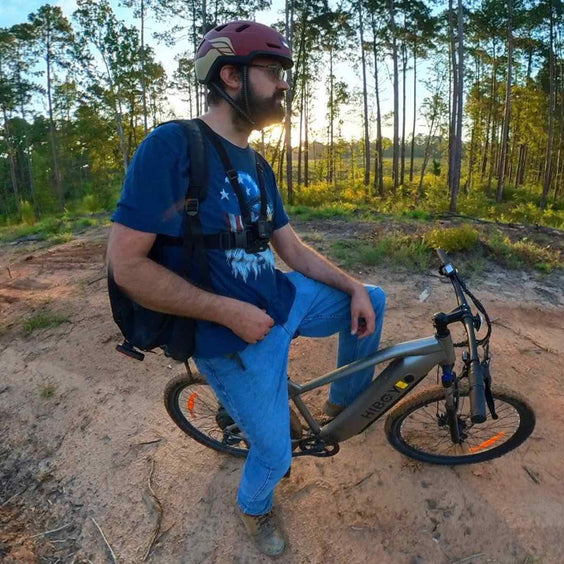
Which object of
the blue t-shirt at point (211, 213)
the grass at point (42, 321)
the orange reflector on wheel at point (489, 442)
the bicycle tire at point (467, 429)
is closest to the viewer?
the blue t-shirt at point (211, 213)

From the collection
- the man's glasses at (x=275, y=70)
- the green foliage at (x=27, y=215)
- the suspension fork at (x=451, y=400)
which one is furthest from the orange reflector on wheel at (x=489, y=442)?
the green foliage at (x=27, y=215)

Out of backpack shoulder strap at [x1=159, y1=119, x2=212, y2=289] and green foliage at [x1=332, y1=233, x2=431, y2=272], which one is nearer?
backpack shoulder strap at [x1=159, y1=119, x2=212, y2=289]

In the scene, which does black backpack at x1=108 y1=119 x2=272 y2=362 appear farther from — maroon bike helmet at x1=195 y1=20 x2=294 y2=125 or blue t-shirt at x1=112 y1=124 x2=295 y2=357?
maroon bike helmet at x1=195 y1=20 x2=294 y2=125

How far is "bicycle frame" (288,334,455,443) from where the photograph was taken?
2.09 meters

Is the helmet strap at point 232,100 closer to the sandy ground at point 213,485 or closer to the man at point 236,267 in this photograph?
the man at point 236,267

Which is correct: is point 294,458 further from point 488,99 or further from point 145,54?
point 488,99

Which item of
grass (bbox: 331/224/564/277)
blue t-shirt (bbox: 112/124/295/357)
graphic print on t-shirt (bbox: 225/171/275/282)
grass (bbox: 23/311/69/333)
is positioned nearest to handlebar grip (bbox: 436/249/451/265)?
blue t-shirt (bbox: 112/124/295/357)

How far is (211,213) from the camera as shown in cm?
162

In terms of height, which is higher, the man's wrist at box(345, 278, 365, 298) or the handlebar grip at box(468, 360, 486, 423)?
the man's wrist at box(345, 278, 365, 298)

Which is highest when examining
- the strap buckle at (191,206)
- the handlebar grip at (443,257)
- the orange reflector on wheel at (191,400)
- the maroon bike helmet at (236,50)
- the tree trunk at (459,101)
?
the tree trunk at (459,101)

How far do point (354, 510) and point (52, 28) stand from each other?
28.1 metres

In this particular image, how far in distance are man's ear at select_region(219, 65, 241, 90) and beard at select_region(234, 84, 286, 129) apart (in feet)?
0.14

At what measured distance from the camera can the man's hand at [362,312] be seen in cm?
208

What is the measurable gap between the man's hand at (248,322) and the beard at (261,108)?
799 mm
